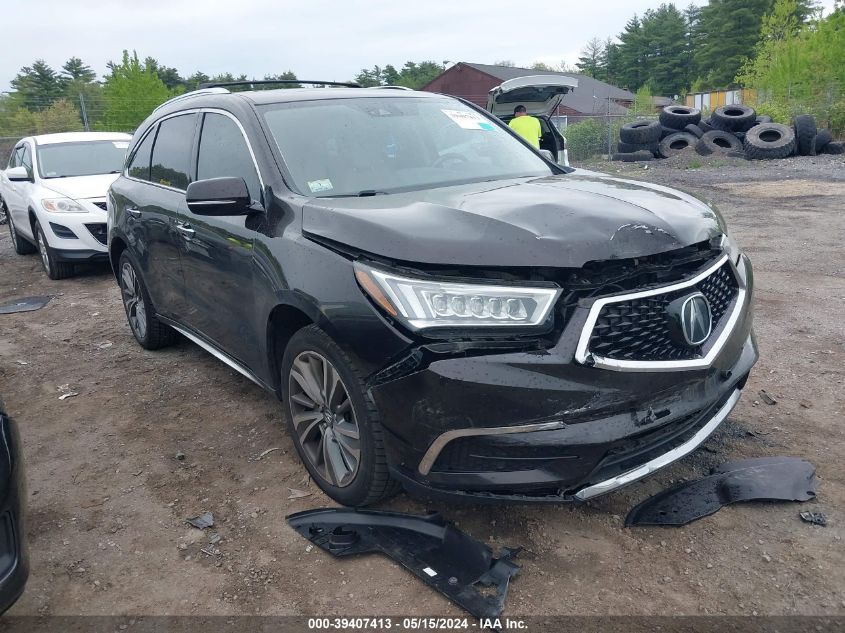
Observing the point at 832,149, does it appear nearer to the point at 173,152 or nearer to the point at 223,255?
the point at 173,152

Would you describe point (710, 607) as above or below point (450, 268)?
below

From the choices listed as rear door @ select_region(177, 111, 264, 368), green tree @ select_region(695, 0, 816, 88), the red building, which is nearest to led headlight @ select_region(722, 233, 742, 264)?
rear door @ select_region(177, 111, 264, 368)

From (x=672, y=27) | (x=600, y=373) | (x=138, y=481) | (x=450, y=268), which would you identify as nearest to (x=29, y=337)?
(x=138, y=481)

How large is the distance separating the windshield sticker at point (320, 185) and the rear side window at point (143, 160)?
2.08 metres

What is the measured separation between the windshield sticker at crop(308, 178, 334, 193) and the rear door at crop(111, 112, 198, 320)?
1189 millimetres

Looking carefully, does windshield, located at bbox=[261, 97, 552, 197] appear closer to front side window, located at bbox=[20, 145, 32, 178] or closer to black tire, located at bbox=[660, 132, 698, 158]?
front side window, located at bbox=[20, 145, 32, 178]

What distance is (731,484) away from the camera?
3.00 metres

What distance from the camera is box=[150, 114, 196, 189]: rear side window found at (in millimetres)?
4180

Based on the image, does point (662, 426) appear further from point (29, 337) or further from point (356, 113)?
point (29, 337)

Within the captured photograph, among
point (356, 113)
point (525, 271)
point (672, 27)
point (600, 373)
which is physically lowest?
point (600, 373)

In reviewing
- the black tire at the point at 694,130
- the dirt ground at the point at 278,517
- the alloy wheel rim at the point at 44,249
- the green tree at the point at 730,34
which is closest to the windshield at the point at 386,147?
the dirt ground at the point at 278,517

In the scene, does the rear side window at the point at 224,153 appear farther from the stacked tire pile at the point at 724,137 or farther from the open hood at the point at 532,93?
the stacked tire pile at the point at 724,137

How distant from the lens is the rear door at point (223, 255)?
11.0 feet

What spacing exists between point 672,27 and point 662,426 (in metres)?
84.0
